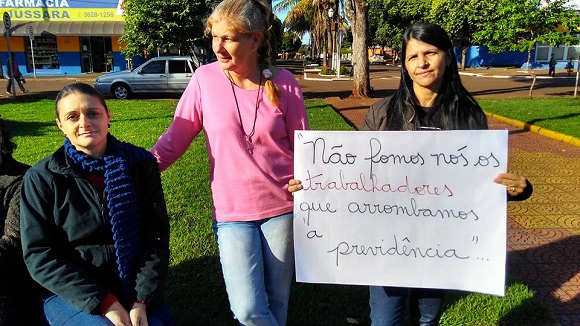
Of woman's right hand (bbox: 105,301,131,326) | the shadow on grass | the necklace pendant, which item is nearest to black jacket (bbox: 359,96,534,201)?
the necklace pendant

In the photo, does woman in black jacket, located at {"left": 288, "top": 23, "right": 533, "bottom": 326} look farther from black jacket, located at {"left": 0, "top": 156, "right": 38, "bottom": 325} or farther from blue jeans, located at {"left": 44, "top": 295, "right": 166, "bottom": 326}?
black jacket, located at {"left": 0, "top": 156, "right": 38, "bottom": 325}

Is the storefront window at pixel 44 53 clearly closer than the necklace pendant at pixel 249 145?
No

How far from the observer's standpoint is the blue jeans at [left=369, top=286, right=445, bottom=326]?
7.56 ft

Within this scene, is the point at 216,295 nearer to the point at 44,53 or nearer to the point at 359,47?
the point at 359,47

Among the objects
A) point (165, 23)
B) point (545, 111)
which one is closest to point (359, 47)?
point (545, 111)

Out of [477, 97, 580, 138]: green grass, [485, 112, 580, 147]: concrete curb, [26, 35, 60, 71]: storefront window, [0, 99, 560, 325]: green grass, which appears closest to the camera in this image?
[0, 99, 560, 325]: green grass

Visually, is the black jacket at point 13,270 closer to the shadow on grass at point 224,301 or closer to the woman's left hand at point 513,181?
the shadow on grass at point 224,301

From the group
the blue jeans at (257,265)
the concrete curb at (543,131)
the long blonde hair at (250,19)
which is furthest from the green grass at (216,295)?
the concrete curb at (543,131)

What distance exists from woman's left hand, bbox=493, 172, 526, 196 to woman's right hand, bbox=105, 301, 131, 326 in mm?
1732

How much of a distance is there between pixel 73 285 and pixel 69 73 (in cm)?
3447

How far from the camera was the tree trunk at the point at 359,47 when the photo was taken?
16.6 m

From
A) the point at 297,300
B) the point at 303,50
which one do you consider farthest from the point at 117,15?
the point at 303,50

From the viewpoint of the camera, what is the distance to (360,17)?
54.3 feet

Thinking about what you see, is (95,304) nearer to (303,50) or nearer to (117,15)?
(117,15)
